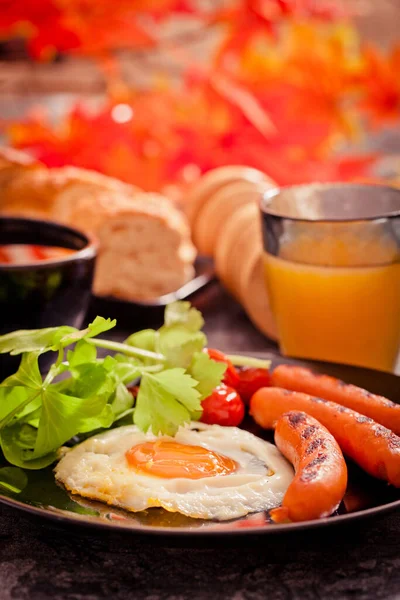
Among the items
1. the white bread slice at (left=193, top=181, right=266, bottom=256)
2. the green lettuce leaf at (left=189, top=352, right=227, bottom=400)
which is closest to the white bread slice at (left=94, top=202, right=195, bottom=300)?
the white bread slice at (left=193, top=181, right=266, bottom=256)

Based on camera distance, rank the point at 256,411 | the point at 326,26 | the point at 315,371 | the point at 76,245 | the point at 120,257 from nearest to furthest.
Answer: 1. the point at 256,411
2. the point at 315,371
3. the point at 76,245
4. the point at 120,257
5. the point at 326,26

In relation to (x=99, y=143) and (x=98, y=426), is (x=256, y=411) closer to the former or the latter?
(x=98, y=426)

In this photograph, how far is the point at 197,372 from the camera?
2027mm

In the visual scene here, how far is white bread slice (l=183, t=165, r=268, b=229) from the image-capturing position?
12.6 ft

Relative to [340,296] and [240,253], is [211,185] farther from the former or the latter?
[340,296]

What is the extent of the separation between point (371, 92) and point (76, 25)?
1.58 m

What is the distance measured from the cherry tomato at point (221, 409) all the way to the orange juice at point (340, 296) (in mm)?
633

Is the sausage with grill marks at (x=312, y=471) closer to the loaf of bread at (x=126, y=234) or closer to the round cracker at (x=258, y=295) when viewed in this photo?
the round cracker at (x=258, y=295)

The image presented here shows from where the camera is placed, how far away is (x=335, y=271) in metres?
2.49

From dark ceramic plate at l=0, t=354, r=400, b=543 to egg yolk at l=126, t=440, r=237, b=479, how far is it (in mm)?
132

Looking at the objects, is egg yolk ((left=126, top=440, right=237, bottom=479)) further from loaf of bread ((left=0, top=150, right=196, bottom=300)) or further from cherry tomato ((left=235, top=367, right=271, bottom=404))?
loaf of bread ((left=0, top=150, right=196, bottom=300))

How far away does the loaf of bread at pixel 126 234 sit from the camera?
3207 mm

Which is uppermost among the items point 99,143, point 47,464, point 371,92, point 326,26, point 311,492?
point 326,26

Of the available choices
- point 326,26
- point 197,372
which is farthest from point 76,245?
point 326,26
